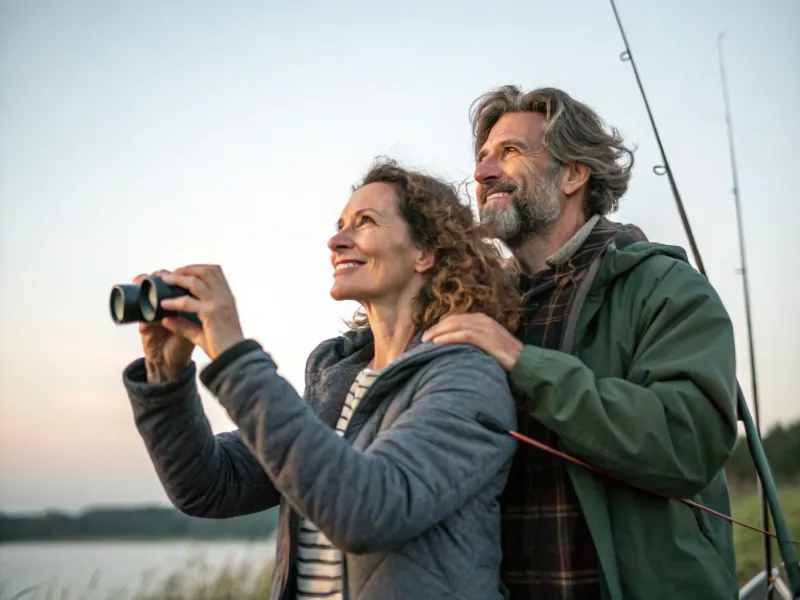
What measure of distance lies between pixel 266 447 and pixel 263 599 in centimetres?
338

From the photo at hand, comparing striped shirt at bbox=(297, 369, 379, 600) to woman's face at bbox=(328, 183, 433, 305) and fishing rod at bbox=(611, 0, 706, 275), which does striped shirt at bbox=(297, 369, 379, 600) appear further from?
fishing rod at bbox=(611, 0, 706, 275)

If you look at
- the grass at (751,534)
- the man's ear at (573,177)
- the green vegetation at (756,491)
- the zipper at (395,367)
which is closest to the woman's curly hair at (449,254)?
the zipper at (395,367)

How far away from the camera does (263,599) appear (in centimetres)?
480

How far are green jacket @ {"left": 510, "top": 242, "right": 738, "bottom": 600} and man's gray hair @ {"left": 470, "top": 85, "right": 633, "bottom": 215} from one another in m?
A: 0.90

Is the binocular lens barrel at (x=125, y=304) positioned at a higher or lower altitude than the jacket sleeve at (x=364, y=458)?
higher

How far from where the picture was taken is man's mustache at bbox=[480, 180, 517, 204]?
3.00 metres

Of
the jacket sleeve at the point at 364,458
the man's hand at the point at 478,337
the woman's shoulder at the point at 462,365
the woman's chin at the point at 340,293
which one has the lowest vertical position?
the jacket sleeve at the point at 364,458

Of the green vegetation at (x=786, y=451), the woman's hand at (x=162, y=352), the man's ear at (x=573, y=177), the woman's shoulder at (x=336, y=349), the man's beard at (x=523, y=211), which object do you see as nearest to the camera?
the woman's hand at (x=162, y=352)

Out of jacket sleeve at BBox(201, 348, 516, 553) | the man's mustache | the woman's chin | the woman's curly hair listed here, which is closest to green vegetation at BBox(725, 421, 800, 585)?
the man's mustache

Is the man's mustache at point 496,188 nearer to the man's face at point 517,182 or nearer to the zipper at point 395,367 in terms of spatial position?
the man's face at point 517,182

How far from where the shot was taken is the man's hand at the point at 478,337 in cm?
208

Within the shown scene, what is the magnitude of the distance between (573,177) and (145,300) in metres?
1.65

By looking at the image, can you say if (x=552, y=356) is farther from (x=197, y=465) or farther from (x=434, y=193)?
(x=197, y=465)

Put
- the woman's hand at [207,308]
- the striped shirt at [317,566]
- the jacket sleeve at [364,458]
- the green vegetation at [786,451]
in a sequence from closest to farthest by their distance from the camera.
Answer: the jacket sleeve at [364,458]
the woman's hand at [207,308]
the striped shirt at [317,566]
the green vegetation at [786,451]
